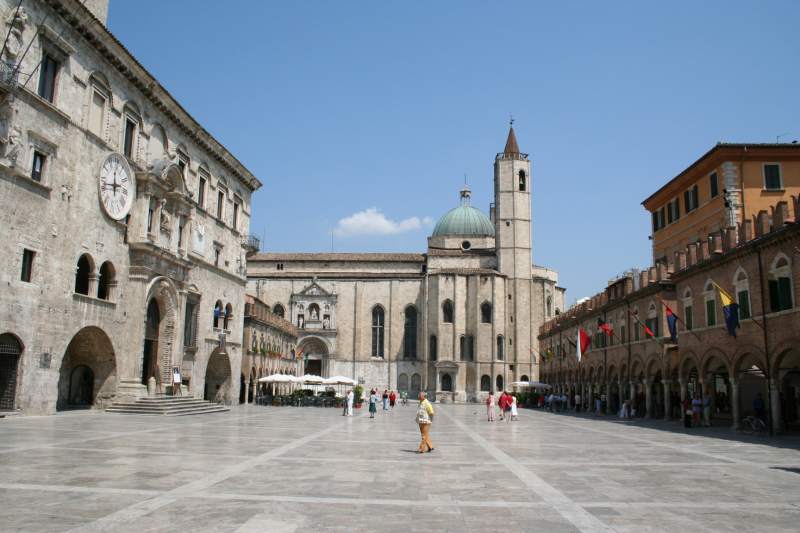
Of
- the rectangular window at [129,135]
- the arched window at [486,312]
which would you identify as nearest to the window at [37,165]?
the rectangular window at [129,135]

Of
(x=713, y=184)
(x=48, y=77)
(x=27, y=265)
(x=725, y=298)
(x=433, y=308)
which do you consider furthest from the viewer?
(x=433, y=308)

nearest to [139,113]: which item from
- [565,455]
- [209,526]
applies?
[565,455]

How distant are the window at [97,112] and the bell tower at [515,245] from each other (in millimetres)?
53061

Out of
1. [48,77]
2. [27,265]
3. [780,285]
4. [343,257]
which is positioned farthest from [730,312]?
[343,257]

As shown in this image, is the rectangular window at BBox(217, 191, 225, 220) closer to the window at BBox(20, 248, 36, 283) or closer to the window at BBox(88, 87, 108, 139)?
the window at BBox(88, 87, 108, 139)

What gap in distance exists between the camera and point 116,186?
28.0m

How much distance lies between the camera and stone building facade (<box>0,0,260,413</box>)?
859 inches

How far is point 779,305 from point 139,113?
28492 mm

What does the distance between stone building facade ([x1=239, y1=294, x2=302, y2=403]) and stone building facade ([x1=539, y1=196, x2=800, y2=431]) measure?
82.0ft

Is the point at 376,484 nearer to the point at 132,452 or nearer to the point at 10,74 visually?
the point at 132,452

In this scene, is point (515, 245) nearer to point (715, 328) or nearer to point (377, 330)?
point (377, 330)

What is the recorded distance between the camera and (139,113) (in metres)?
30.5

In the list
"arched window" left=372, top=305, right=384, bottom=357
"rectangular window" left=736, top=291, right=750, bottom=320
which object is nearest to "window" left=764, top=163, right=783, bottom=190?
"rectangular window" left=736, top=291, right=750, bottom=320

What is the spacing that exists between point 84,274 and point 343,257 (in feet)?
177
